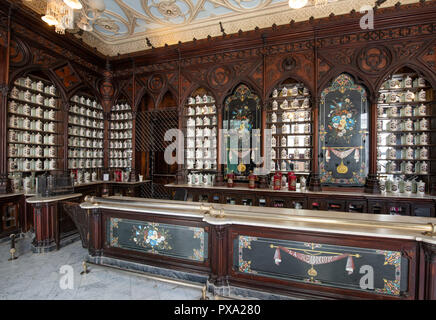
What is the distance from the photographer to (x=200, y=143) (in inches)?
238

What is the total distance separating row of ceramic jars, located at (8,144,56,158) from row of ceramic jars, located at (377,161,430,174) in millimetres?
7921

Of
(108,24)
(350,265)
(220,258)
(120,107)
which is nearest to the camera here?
(350,265)

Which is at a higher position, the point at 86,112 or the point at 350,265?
the point at 86,112

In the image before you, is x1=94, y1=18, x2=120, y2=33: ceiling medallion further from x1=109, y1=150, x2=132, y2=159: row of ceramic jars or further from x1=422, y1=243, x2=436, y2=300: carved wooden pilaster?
x1=422, y1=243, x2=436, y2=300: carved wooden pilaster

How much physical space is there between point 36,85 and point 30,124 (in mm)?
976

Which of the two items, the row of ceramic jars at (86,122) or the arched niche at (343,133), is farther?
the row of ceramic jars at (86,122)

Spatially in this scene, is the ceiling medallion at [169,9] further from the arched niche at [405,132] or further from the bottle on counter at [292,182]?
the arched niche at [405,132]

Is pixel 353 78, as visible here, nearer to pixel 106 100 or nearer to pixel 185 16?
pixel 185 16

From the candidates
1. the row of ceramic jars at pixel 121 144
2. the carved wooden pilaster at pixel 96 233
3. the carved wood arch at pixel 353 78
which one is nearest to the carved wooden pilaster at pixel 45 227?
the carved wooden pilaster at pixel 96 233

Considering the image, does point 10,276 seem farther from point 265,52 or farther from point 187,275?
point 265,52

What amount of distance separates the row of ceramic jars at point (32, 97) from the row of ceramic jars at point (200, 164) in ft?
12.3

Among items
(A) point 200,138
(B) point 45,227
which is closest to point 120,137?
(A) point 200,138

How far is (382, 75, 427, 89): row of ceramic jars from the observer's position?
4.55m

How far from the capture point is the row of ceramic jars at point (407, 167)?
448cm
